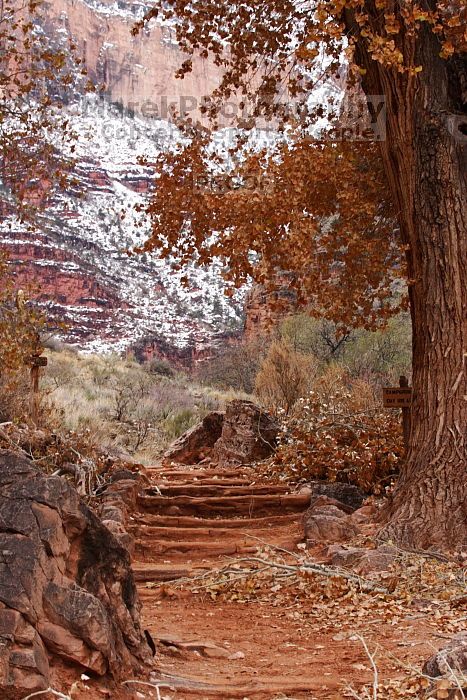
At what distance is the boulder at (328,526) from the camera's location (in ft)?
26.6

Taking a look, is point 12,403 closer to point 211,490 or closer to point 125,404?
point 211,490

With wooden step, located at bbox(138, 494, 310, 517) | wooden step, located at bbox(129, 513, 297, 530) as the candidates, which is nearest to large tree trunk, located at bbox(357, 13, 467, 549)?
wooden step, located at bbox(129, 513, 297, 530)

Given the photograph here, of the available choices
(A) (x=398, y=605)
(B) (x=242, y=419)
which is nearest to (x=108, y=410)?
(B) (x=242, y=419)

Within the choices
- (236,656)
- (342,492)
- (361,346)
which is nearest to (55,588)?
(236,656)

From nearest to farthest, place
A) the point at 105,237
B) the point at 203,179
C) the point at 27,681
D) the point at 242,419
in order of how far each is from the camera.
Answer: the point at 27,681 → the point at 203,179 → the point at 242,419 → the point at 105,237

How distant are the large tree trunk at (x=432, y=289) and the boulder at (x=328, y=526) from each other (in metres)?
0.50

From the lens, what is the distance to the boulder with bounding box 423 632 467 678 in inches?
135

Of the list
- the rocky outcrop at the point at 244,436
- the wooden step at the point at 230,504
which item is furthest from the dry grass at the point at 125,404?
the wooden step at the point at 230,504

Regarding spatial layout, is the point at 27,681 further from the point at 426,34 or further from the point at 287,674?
the point at 426,34

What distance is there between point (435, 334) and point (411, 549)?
1880 mm

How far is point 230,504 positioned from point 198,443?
3.90 m

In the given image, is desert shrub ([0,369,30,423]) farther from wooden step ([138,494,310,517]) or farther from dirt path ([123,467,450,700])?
wooden step ([138,494,310,517])

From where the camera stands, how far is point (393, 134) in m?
7.88

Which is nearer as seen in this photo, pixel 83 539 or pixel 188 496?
pixel 83 539
